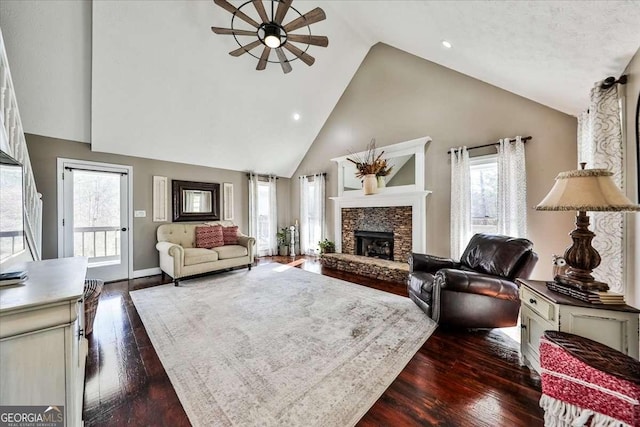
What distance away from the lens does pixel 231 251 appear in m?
4.49

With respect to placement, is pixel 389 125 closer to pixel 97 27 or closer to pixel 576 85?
pixel 576 85

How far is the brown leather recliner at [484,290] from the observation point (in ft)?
7.22

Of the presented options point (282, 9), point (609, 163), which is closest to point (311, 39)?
point (282, 9)

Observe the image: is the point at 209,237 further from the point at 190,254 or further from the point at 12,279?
the point at 12,279

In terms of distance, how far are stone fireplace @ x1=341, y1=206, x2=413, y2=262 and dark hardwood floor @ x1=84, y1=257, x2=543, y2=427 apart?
2193 millimetres

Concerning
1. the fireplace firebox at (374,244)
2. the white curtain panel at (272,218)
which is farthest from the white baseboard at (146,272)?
the fireplace firebox at (374,244)

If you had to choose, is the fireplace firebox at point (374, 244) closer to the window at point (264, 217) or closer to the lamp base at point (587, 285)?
the window at point (264, 217)

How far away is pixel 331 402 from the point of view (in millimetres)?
1485

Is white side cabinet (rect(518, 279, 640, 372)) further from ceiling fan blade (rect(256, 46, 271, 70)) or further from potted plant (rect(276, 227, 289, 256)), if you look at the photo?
potted plant (rect(276, 227, 289, 256))

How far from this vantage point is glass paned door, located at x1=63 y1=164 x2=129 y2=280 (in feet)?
12.5

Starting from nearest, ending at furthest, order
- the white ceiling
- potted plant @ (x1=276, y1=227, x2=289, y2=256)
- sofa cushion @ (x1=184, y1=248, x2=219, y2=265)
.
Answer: the white ceiling, sofa cushion @ (x1=184, y1=248, x2=219, y2=265), potted plant @ (x1=276, y1=227, x2=289, y2=256)

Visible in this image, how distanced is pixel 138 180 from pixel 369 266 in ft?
15.1

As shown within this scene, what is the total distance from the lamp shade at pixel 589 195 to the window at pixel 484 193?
2.12 meters

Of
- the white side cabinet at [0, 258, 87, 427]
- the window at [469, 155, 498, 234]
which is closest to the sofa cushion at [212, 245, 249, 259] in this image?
the white side cabinet at [0, 258, 87, 427]
